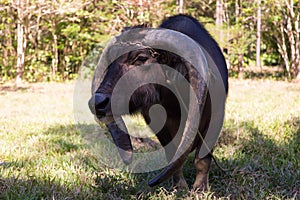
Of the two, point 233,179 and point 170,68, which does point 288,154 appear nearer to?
point 233,179

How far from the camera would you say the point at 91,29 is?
49.2 feet

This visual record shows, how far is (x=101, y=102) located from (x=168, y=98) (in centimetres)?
56

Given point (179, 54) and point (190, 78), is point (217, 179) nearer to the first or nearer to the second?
point (190, 78)

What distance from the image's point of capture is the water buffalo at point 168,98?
Answer: 2.38m

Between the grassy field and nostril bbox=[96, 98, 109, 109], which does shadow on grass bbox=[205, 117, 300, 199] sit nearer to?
the grassy field

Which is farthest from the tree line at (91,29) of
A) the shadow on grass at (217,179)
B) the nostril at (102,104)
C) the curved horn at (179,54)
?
the nostril at (102,104)

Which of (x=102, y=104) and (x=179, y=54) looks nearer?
(x=102, y=104)

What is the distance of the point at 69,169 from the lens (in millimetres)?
3369

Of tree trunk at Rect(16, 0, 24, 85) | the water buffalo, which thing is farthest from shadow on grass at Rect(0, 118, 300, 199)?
tree trunk at Rect(16, 0, 24, 85)

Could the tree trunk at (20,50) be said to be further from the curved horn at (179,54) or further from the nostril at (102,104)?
the nostril at (102,104)

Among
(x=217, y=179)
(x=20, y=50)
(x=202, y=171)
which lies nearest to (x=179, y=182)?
(x=202, y=171)

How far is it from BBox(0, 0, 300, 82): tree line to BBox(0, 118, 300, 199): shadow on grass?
27.4 feet

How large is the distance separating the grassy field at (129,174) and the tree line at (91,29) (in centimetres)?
722

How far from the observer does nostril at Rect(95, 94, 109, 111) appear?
2314 mm
